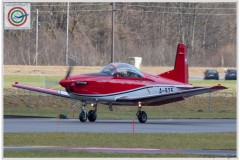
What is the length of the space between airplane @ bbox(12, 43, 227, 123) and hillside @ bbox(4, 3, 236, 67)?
22714 mm

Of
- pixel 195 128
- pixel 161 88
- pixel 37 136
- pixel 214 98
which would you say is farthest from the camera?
pixel 214 98

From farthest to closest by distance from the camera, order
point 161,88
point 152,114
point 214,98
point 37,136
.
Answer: point 214,98 < point 152,114 < point 161,88 < point 37,136

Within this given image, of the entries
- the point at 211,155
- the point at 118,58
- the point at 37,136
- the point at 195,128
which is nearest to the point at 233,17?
the point at 118,58

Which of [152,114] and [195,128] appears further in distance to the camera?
[152,114]

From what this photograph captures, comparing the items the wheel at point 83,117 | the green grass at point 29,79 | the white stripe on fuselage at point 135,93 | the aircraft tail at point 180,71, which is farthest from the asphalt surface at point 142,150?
the green grass at point 29,79

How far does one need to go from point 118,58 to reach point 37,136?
3796cm

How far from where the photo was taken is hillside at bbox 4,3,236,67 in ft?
202

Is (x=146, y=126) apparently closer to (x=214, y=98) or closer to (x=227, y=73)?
(x=214, y=98)

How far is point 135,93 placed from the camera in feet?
115

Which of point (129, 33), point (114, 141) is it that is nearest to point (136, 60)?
point (129, 33)

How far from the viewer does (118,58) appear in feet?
206

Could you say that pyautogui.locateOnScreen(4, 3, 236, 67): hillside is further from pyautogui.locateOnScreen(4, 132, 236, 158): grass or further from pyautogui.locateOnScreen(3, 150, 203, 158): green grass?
pyautogui.locateOnScreen(3, 150, 203, 158): green grass

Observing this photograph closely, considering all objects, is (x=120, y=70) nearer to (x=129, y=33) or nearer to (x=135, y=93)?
(x=135, y=93)

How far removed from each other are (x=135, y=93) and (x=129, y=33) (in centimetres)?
3275
